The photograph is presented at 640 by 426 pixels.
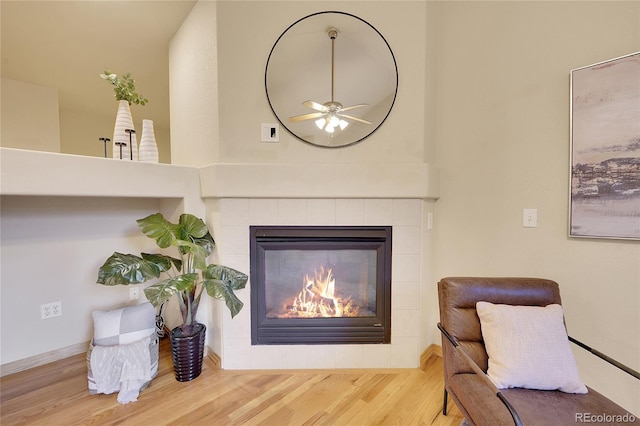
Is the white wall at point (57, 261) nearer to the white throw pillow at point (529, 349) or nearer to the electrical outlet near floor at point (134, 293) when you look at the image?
the electrical outlet near floor at point (134, 293)

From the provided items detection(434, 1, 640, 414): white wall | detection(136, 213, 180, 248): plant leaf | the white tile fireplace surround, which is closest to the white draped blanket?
the white tile fireplace surround

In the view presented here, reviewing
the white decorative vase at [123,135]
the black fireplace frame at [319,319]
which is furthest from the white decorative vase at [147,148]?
the black fireplace frame at [319,319]

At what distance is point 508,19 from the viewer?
69.1 inches

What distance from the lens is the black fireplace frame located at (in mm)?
1886

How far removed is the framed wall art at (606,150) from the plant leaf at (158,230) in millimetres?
2445

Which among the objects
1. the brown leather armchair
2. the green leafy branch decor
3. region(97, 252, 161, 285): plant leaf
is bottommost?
the brown leather armchair

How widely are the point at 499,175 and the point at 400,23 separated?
4.17ft

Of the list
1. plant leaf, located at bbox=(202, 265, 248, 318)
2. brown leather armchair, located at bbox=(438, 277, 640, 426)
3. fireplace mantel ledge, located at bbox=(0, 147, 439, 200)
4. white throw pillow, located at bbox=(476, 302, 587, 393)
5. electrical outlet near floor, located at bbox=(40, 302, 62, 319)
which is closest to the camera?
brown leather armchair, located at bbox=(438, 277, 640, 426)

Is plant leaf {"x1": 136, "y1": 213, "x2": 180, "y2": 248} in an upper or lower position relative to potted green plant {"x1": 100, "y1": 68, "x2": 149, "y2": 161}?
lower

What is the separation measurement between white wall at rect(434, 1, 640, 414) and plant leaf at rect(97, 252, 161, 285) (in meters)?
2.06

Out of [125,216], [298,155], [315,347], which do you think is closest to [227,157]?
[298,155]

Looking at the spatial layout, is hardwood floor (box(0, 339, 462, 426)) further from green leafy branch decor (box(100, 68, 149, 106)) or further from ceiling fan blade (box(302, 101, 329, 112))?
green leafy branch decor (box(100, 68, 149, 106))

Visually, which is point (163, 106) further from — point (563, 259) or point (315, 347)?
point (563, 259)

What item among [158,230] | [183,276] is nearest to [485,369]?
[183,276]
